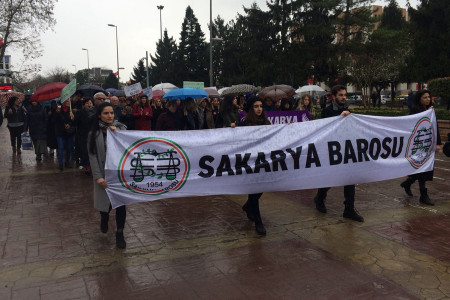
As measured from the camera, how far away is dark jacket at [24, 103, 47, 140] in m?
11.2

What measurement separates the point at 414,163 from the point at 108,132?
4.53 metres

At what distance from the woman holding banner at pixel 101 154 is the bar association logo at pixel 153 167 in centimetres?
23

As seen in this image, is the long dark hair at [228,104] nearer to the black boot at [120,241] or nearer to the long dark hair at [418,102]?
the long dark hair at [418,102]

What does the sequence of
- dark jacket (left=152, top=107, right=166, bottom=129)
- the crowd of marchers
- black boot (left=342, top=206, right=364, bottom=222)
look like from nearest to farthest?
the crowd of marchers, black boot (left=342, top=206, right=364, bottom=222), dark jacket (left=152, top=107, right=166, bottom=129)

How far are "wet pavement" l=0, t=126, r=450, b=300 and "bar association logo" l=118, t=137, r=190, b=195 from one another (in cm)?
72

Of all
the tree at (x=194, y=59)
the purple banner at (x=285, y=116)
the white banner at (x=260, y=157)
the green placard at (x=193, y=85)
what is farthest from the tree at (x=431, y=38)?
the tree at (x=194, y=59)

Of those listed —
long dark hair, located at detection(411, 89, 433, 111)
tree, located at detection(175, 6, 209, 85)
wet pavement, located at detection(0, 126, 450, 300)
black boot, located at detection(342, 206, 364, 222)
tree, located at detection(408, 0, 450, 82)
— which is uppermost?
tree, located at detection(175, 6, 209, 85)

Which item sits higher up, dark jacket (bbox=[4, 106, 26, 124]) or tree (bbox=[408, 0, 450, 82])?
tree (bbox=[408, 0, 450, 82])

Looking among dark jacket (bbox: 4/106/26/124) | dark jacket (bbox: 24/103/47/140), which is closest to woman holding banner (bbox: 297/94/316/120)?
dark jacket (bbox: 24/103/47/140)

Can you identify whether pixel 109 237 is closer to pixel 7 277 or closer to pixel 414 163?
pixel 7 277

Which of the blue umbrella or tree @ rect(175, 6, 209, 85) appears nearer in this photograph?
the blue umbrella

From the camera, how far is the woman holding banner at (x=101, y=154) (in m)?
4.58

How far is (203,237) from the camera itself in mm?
5074

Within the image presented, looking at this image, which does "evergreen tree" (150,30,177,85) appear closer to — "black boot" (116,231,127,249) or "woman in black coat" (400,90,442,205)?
"woman in black coat" (400,90,442,205)
